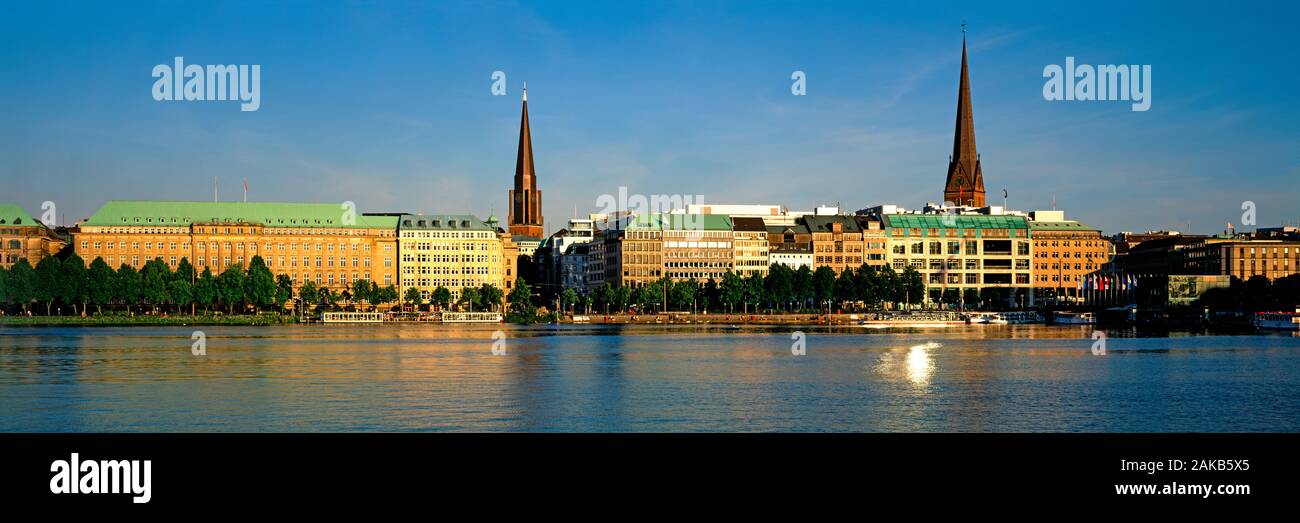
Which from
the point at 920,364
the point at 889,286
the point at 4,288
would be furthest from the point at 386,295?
the point at 920,364

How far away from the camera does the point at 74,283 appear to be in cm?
12756

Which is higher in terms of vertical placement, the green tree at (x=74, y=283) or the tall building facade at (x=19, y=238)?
the tall building facade at (x=19, y=238)

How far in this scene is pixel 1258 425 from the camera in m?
34.6

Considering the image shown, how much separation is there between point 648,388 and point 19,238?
125 metres

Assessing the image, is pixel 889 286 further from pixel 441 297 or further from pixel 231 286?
pixel 231 286

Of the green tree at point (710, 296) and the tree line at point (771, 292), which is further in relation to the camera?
the green tree at point (710, 296)

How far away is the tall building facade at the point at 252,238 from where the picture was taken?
156125 mm

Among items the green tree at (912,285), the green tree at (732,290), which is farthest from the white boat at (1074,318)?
the green tree at (732,290)

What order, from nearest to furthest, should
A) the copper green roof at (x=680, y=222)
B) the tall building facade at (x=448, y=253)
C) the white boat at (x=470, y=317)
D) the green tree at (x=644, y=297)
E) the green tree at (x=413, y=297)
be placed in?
the white boat at (x=470, y=317) < the green tree at (x=644, y=297) < the green tree at (x=413, y=297) < the copper green roof at (x=680, y=222) < the tall building facade at (x=448, y=253)

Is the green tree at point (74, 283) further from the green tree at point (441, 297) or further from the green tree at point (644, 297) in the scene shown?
the green tree at point (644, 297)

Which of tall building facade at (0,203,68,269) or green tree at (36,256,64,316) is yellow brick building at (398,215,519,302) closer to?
tall building facade at (0,203,68,269)
